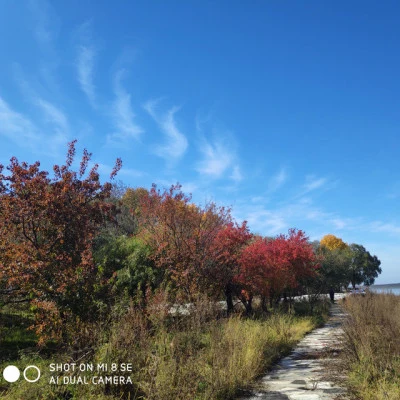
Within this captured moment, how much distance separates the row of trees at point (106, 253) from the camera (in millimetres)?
6777

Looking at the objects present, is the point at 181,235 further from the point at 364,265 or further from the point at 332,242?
the point at 332,242

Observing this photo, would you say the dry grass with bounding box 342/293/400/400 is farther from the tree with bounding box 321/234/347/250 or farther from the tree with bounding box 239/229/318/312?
the tree with bounding box 321/234/347/250

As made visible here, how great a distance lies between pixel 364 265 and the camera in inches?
2269

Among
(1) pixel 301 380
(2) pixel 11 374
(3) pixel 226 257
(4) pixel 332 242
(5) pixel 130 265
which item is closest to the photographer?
(2) pixel 11 374

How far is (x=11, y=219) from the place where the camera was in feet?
24.7

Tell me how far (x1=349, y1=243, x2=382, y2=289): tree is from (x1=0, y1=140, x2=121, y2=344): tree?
52760 mm

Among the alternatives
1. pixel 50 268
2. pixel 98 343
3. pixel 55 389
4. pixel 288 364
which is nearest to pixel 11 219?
pixel 50 268

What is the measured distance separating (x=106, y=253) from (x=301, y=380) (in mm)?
8874

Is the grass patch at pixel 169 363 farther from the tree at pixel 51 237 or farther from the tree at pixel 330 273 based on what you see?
the tree at pixel 330 273

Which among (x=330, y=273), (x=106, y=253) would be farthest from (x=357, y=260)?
(x=106, y=253)

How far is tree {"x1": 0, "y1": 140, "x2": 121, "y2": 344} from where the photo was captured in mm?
6664

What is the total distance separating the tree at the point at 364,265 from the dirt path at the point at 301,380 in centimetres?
4922

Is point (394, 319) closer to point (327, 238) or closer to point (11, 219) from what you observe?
point (11, 219)

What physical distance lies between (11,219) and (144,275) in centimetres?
591
